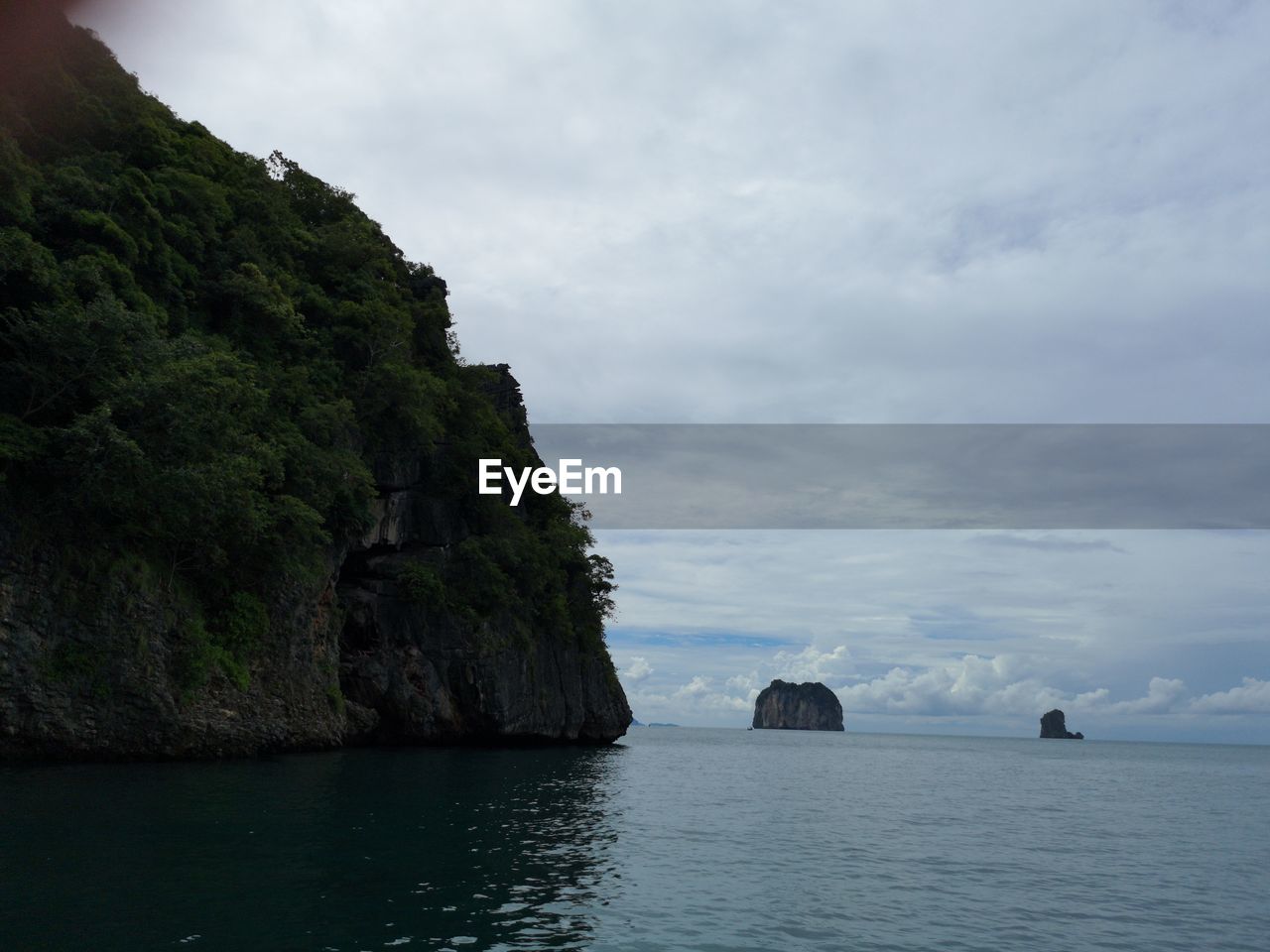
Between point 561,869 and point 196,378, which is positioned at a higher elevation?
point 196,378

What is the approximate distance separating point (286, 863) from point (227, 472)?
15223 mm

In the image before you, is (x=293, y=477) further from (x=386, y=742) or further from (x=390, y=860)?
(x=390, y=860)

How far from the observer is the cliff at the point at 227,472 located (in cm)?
2414

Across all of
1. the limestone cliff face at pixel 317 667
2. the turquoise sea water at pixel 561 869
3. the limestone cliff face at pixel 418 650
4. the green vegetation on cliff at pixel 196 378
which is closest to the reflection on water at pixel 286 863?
the turquoise sea water at pixel 561 869

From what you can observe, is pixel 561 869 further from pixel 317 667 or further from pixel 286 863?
pixel 317 667

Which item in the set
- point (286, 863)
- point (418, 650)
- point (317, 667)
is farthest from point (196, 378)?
point (418, 650)

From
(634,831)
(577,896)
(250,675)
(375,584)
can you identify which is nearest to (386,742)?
(375,584)

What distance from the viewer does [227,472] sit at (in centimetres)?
2577

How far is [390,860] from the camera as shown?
46.9ft

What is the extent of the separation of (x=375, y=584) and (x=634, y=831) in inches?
1021

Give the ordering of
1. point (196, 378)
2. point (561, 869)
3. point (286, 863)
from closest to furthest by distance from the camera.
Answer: point (286, 863) → point (561, 869) → point (196, 378)

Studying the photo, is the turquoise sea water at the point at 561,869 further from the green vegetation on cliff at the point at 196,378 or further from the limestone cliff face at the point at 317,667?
the green vegetation on cliff at the point at 196,378

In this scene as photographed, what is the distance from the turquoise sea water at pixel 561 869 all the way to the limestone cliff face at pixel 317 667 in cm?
197

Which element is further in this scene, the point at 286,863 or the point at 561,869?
the point at 561,869
